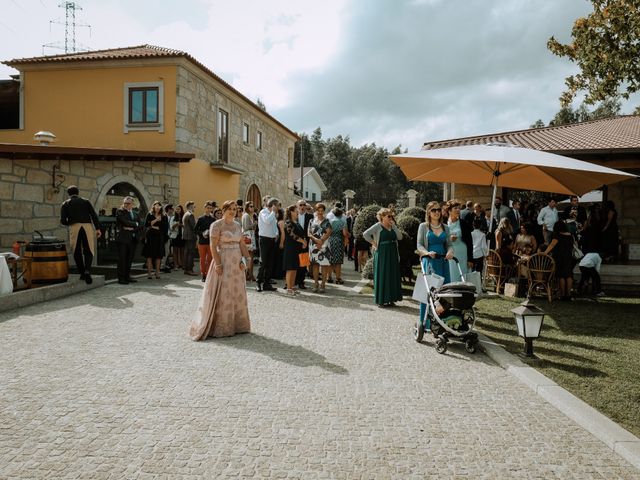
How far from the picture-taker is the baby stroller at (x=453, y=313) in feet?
18.9

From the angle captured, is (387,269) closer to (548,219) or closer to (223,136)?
(548,219)

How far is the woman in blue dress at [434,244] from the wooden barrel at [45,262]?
6.84 m

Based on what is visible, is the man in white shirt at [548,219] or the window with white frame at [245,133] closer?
the man in white shirt at [548,219]

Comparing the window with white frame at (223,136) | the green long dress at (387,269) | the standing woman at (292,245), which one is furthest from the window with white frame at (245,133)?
the green long dress at (387,269)

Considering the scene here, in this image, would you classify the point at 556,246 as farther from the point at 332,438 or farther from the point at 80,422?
the point at 80,422

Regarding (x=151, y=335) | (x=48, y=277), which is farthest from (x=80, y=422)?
(x=48, y=277)

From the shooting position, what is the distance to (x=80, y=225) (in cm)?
929

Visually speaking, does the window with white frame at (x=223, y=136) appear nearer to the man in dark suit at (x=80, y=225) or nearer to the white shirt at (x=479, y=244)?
the man in dark suit at (x=80, y=225)

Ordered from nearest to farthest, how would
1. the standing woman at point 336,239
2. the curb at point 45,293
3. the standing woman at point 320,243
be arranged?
the curb at point 45,293 < the standing woman at point 320,243 < the standing woman at point 336,239

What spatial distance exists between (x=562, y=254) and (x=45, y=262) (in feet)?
33.6

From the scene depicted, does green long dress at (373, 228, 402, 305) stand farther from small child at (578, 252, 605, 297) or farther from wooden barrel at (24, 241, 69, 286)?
wooden barrel at (24, 241, 69, 286)

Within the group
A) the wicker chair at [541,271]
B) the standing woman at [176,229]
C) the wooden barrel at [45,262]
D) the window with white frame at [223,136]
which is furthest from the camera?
the window with white frame at [223,136]

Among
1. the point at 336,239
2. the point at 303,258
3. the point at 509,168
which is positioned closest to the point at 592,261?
the point at 509,168

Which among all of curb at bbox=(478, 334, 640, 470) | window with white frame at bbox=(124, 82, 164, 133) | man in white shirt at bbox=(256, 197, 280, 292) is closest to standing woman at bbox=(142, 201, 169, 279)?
man in white shirt at bbox=(256, 197, 280, 292)
